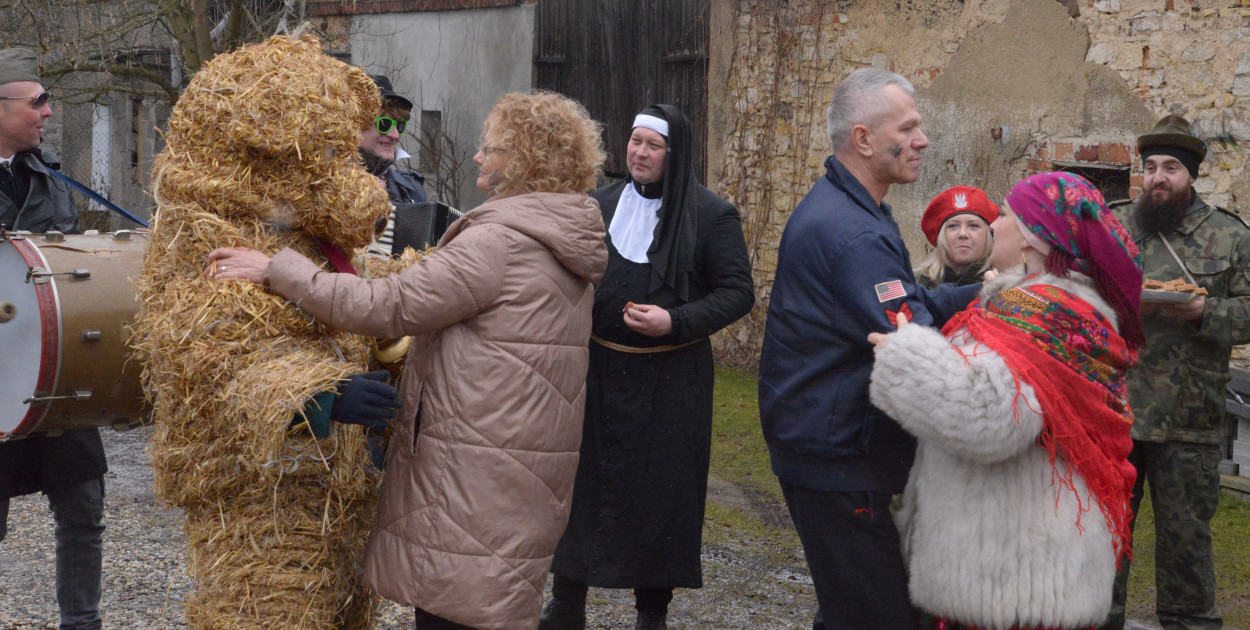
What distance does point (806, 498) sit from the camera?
312 cm

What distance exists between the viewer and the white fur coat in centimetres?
271

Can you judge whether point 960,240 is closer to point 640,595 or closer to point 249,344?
point 640,595

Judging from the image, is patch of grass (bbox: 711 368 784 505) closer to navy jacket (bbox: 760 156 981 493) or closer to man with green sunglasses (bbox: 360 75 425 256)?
man with green sunglasses (bbox: 360 75 425 256)

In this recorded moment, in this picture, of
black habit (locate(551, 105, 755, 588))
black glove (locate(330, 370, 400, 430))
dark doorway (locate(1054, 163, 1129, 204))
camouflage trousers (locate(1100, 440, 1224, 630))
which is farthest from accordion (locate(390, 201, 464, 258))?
dark doorway (locate(1054, 163, 1129, 204))

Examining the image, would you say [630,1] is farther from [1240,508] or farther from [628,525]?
[628,525]

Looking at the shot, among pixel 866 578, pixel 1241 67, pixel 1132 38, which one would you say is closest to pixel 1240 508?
pixel 1241 67

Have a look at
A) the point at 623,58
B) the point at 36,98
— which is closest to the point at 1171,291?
the point at 36,98

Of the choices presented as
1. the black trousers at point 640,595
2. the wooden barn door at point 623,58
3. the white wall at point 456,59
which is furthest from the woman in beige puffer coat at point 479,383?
the white wall at point 456,59

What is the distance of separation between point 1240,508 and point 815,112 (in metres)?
4.85

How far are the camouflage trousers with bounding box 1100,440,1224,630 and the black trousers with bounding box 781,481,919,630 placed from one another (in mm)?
1939

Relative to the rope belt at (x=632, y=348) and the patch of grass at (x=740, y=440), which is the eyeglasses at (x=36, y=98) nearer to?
the rope belt at (x=632, y=348)

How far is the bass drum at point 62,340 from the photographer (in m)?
3.36

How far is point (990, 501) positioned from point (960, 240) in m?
2.29

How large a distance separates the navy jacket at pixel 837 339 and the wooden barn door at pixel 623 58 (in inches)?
296
